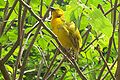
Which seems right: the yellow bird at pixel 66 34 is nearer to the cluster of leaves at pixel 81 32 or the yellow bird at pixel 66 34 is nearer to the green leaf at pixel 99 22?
the cluster of leaves at pixel 81 32

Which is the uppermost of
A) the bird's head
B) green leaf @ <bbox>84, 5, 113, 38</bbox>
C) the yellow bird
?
green leaf @ <bbox>84, 5, 113, 38</bbox>

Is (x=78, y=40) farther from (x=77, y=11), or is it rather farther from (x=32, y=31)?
(x=77, y=11)

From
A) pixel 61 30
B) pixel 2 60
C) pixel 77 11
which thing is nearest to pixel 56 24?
pixel 61 30

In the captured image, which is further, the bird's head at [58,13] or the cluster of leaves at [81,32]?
the bird's head at [58,13]

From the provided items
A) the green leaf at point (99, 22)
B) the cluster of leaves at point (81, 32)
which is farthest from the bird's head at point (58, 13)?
the green leaf at point (99, 22)

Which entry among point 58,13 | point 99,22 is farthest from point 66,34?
point 99,22

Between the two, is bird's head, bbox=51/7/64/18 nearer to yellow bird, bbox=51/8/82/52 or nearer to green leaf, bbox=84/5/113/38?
yellow bird, bbox=51/8/82/52

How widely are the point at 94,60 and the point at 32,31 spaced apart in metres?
0.55

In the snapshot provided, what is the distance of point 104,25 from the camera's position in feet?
2.59

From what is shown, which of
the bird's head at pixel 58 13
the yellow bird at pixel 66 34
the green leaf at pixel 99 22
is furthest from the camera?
the bird's head at pixel 58 13

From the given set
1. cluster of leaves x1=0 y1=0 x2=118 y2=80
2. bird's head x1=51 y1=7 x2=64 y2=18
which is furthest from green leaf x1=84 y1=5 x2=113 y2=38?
bird's head x1=51 y1=7 x2=64 y2=18

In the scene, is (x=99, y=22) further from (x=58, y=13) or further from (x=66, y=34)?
(x=58, y=13)

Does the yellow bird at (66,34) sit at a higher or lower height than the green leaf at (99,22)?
lower

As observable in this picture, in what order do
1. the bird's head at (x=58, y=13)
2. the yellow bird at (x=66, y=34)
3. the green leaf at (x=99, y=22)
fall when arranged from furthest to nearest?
the bird's head at (x=58, y=13) → the yellow bird at (x=66, y=34) → the green leaf at (x=99, y=22)
